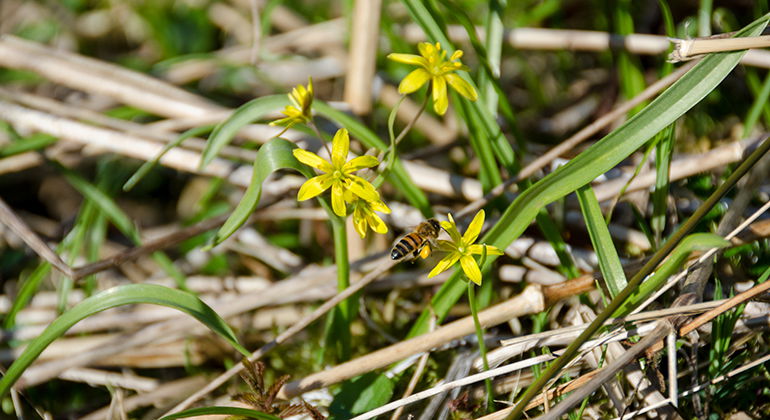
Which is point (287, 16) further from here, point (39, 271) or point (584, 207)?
point (584, 207)

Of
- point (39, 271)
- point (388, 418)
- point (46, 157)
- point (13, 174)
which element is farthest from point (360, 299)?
point (13, 174)

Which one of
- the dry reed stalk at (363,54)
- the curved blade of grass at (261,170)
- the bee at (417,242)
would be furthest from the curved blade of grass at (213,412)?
the dry reed stalk at (363,54)

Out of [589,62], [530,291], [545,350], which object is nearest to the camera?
[545,350]

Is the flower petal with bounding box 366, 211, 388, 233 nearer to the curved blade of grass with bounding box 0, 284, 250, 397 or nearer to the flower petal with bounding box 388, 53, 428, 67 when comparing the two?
the flower petal with bounding box 388, 53, 428, 67

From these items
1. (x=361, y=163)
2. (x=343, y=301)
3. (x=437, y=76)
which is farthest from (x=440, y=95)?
(x=343, y=301)

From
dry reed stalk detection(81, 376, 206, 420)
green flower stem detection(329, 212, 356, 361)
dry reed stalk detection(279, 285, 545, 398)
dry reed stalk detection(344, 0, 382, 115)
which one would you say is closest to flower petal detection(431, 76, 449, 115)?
green flower stem detection(329, 212, 356, 361)
